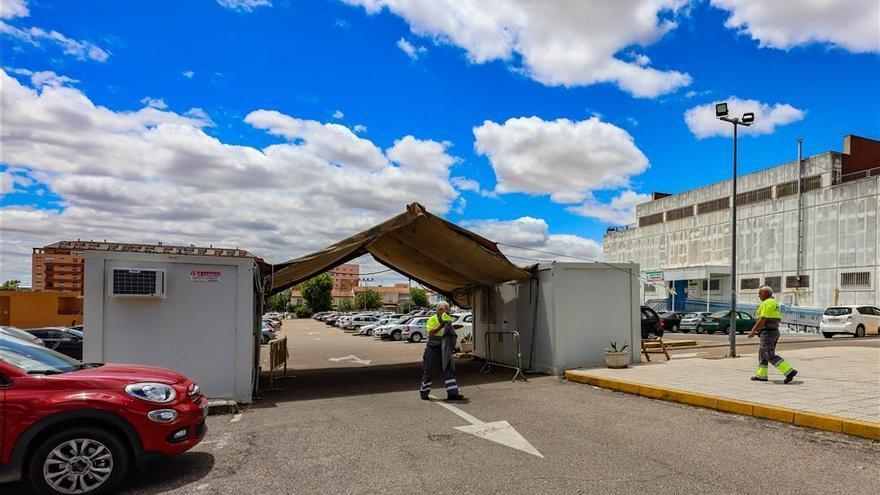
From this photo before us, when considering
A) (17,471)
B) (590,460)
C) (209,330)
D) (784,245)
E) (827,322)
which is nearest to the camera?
(17,471)

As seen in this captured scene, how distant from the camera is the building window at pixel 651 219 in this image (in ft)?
196

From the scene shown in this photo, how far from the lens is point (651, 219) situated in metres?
61.0

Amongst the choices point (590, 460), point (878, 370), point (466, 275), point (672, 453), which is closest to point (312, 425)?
point (590, 460)

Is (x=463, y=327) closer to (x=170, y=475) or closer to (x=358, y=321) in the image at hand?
(x=170, y=475)

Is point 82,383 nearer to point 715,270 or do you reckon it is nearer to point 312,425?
point 312,425

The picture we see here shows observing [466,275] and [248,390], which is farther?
[466,275]

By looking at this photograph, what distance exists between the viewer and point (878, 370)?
11055mm

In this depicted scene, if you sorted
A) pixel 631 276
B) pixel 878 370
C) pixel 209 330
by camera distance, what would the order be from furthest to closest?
pixel 631 276 < pixel 878 370 < pixel 209 330

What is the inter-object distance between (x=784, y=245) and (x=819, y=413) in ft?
148

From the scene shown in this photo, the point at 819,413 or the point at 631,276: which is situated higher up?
the point at 631,276

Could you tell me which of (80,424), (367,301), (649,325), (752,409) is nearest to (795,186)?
(649,325)

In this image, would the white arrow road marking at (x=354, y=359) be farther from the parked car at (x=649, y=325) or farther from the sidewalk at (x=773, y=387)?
the parked car at (x=649, y=325)

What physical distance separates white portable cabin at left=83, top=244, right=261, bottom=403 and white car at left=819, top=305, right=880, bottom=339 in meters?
27.3

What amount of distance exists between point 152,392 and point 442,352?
526 cm
